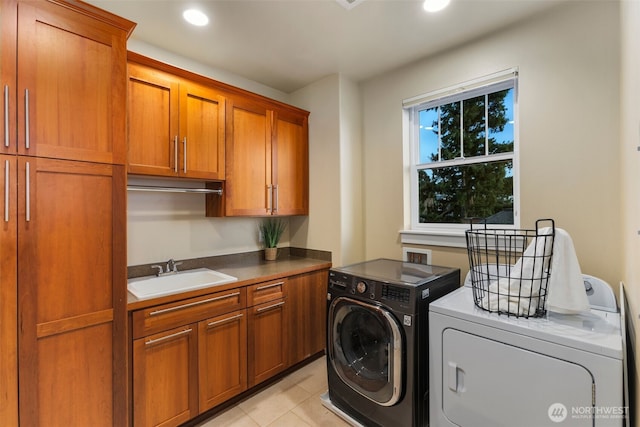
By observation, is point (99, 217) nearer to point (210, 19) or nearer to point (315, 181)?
point (210, 19)

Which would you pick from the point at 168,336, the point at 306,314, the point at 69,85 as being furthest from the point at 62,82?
the point at 306,314

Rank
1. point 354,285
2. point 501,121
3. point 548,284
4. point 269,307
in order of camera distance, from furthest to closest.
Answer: point 269,307 → point 501,121 → point 354,285 → point 548,284

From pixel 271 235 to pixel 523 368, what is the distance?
7.14ft

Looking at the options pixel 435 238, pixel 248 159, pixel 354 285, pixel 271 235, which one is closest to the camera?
pixel 354 285

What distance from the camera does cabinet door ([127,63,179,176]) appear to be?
6.15 feet

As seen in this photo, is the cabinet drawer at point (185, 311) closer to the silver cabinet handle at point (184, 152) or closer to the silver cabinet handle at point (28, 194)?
the silver cabinet handle at point (28, 194)

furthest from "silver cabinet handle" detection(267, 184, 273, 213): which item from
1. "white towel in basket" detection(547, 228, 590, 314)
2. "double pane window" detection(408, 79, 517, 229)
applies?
"white towel in basket" detection(547, 228, 590, 314)

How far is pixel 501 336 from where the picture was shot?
→ 50.7 inches

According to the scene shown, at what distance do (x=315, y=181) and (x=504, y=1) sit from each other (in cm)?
187

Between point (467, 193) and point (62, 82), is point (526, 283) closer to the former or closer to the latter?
point (467, 193)

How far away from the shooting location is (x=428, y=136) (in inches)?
99.8

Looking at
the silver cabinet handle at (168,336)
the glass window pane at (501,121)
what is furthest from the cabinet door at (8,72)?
the glass window pane at (501,121)

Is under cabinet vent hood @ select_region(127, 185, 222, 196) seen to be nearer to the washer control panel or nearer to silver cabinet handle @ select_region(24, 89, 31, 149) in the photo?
silver cabinet handle @ select_region(24, 89, 31, 149)

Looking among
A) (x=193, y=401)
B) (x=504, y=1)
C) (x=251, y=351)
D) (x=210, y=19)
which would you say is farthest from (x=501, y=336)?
(x=210, y=19)
